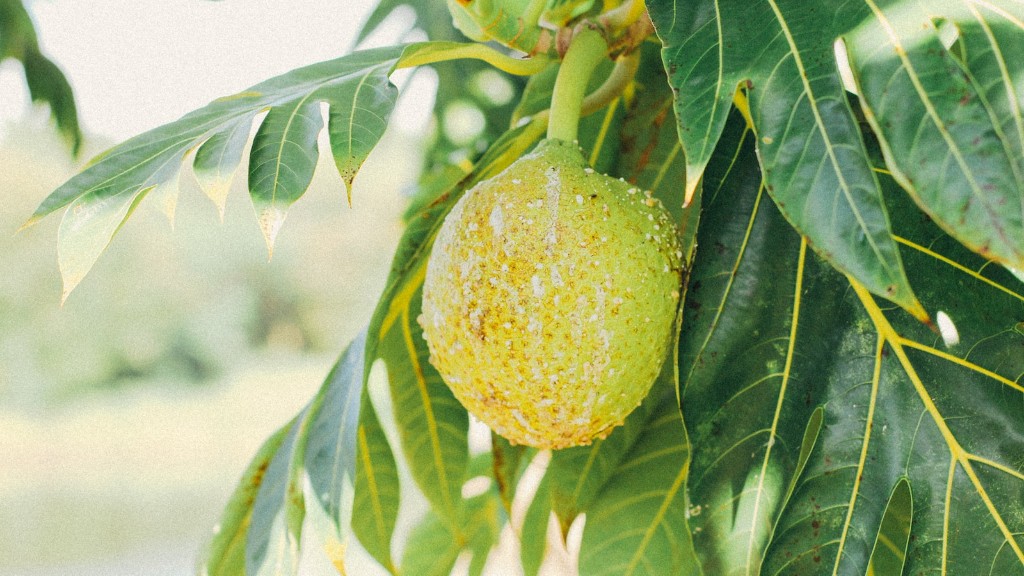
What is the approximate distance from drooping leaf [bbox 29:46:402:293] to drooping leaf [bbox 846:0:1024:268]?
0.98 ft

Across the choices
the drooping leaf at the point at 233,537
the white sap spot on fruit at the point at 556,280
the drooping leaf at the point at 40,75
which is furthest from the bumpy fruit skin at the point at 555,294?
the drooping leaf at the point at 40,75

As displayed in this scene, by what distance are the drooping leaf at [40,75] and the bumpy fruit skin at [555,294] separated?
44.2 inches

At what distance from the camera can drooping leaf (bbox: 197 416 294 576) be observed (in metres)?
0.83

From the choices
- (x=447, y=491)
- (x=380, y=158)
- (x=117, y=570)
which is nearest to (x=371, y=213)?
(x=380, y=158)

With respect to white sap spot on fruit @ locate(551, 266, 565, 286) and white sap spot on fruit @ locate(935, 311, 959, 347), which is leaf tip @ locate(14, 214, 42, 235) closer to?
white sap spot on fruit @ locate(551, 266, 565, 286)

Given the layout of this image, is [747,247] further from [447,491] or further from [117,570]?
[117,570]

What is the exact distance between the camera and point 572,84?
0.62 metres

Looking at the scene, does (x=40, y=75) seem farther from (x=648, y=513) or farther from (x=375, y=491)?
(x=648, y=513)

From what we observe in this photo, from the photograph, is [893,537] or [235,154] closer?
[235,154]

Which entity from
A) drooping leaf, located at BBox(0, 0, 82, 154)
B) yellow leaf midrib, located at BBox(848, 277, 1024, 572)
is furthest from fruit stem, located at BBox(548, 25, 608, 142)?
drooping leaf, located at BBox(0, 0, 82, 154)

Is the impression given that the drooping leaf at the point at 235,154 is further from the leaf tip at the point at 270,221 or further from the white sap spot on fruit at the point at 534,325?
the white sap spot on fruit at the point at 534,325

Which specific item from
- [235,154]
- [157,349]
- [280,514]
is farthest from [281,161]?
[157,349]

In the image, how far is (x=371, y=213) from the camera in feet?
42.1

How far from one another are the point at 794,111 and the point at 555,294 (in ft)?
0.61
